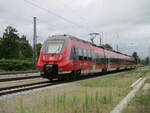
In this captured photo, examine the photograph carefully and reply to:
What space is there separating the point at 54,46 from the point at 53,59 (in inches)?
45.6

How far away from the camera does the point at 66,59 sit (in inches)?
720

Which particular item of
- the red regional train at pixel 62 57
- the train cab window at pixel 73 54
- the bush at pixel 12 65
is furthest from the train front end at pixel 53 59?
the bush at pixel 12 65

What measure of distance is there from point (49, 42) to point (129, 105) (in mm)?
11414

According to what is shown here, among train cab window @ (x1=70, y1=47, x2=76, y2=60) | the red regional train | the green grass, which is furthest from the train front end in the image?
the green grass

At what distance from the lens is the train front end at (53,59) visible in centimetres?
1799

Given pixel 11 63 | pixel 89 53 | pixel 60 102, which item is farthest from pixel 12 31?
pixel 60 102

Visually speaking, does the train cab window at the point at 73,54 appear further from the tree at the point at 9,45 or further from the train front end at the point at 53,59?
the tree at the point at 9,45

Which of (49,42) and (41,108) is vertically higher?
(49,42)

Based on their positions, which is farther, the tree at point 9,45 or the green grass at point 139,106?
the tree at point 9,45

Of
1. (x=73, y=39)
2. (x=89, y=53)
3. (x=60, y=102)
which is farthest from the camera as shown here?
(x=89, y=53)

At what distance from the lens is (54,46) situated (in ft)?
62.4

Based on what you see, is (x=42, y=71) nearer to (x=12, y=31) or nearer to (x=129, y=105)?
(x=129, y=105)

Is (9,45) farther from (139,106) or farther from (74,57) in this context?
(139,106)

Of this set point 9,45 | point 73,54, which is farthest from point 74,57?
point 9,45
